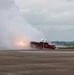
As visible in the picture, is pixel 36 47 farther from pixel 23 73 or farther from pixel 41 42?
pixel 23 73

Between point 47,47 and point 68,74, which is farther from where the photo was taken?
point 47,47

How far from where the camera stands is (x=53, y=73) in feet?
85.3

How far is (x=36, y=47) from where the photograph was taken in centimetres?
8931

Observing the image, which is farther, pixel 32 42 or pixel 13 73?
pixel 32 42

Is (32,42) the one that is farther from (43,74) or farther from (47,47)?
(43,74)

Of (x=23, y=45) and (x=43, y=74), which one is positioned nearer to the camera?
(x=43, y=74)

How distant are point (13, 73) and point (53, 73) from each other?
126 inches

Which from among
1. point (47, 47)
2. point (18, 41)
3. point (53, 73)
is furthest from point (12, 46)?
point (53, 73)

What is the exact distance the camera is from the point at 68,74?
25.1 m

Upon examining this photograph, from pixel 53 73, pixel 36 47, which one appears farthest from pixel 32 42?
pixel 53 73

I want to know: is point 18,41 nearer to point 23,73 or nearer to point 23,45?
point 23,45

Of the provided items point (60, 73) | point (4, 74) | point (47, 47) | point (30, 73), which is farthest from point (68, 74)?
point (47, 47)

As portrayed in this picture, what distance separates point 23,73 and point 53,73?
2412 mm

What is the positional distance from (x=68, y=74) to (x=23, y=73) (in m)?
3.56
